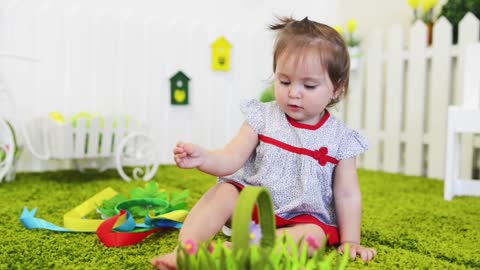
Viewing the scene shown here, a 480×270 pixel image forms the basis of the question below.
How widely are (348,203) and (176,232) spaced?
1.42 ft

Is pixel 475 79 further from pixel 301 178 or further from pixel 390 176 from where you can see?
pixel 301 178

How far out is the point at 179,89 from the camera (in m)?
2.96

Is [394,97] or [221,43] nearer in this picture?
[394,97]

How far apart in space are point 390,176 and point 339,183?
1.50 m

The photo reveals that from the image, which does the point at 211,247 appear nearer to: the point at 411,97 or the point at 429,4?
the point at 411,97

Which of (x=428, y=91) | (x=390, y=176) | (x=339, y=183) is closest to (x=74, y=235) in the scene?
(x=339, y=183)

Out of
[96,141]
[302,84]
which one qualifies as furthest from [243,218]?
[96,141]

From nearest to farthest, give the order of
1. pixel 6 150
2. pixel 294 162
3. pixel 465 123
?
pixel 294 162, pixel 465 123, pixel 6 150

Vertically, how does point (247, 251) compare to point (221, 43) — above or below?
below

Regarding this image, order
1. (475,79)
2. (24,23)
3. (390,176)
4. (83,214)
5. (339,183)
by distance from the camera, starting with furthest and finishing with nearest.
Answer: (390,176) < (24,23) < (475,79) < (83,214) < (339,183)

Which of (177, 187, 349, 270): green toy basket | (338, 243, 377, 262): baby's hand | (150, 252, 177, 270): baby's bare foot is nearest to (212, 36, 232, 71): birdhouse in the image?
(338, 243, 377, 262): baby's hand

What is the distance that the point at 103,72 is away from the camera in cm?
275

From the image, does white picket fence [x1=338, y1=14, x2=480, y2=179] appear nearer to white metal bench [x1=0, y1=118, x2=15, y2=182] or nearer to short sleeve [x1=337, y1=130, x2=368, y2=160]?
short sleeve [x1=337, y1=130, x2=368, y2=160]

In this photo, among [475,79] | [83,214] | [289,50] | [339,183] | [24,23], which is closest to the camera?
[289,50]
